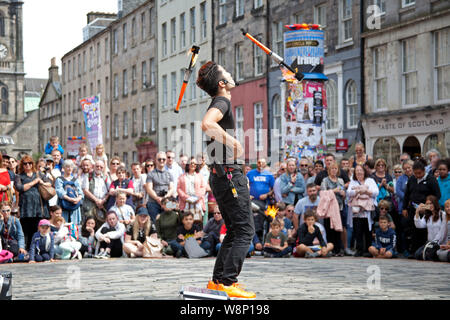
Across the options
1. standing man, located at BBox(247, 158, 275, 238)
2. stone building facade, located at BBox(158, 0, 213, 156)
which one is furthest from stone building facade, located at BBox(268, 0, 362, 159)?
stone building facade, located at BBox(158, 0, 213, 156)

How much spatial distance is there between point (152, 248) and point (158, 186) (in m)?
1.49

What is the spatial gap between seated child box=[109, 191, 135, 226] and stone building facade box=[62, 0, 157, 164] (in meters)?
33.1

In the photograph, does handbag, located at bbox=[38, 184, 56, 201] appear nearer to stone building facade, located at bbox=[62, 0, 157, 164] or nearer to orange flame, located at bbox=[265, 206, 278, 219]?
orange flame, located at bbox=[265, 206, 278, 219]

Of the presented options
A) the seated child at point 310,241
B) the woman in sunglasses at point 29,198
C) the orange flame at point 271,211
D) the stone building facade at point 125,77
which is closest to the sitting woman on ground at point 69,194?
the woman in sunglasses at point 29,198

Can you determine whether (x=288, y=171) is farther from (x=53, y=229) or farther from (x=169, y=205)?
(x=53, y=229)

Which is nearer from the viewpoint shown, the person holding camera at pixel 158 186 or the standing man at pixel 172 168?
the person holding camera at pixel 158 186

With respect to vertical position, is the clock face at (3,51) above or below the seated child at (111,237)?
above

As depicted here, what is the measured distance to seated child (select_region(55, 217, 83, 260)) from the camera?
14.2m

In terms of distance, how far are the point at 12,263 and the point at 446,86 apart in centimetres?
1496

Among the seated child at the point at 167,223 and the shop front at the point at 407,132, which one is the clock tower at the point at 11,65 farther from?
the seated child at the point at 167,223

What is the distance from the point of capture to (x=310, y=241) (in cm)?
1421

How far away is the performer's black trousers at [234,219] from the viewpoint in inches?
265

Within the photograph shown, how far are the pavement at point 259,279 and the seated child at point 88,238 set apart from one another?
146 cm
